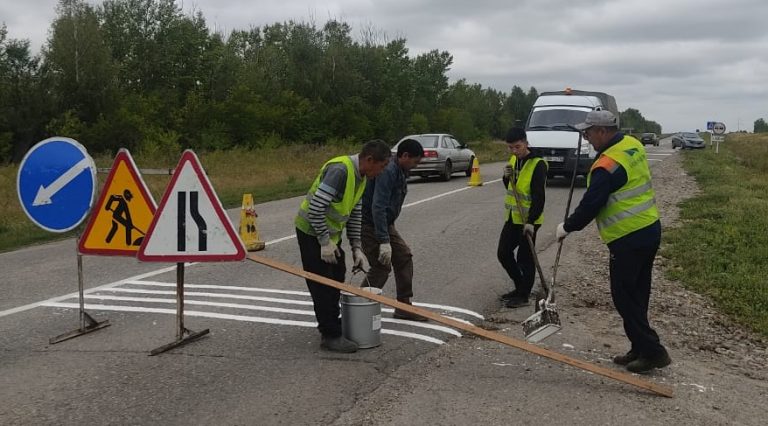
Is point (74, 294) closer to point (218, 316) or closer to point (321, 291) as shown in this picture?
point (218, 316)

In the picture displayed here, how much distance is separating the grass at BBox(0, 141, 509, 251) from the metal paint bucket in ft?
17.9

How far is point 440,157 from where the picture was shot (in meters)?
22.2

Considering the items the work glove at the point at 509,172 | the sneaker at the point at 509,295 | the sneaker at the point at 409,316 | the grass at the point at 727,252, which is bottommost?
the sneaker at the point at 409,316

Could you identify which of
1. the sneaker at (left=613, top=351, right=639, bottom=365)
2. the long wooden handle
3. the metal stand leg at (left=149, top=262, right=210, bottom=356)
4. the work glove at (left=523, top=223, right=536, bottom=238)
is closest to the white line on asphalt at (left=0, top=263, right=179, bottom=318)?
the metal stand leg at (left=149, top=262, right=210, bottom=356)

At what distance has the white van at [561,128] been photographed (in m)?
18.6

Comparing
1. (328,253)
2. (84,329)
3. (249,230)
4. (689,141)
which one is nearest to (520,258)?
(328,253)

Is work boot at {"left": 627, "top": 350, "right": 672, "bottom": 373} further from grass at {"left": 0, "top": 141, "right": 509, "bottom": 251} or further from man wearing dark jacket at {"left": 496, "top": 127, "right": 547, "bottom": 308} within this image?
grass at {"left": 0, "top": 141, "right": 509, "bottom": 251}

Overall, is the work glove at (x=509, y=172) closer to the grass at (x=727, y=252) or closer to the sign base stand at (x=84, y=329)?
the grass at (x=727, y=252)

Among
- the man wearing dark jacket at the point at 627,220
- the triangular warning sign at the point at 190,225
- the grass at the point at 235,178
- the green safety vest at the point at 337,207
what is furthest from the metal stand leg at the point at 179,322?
the grass at the point at 235,178

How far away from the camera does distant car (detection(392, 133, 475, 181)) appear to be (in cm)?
2205

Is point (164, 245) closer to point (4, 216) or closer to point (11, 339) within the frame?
point (11, 339)

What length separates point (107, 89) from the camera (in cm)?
4006

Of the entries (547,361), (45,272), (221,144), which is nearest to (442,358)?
(547,361)

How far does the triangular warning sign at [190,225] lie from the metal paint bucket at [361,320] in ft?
3.17
